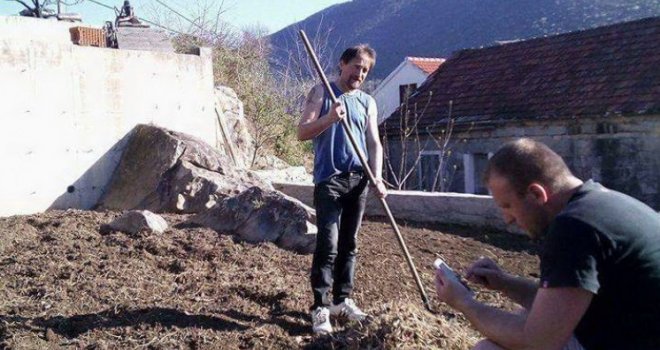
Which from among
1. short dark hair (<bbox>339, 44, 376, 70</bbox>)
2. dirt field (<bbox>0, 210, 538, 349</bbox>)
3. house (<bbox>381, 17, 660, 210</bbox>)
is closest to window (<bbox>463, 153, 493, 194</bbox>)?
house (<bbox>381, 17, 660, 210</bbox>)

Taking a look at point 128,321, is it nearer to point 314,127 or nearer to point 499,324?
point 314,127

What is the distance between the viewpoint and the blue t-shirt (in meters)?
4.32

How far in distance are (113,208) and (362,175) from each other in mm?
4416

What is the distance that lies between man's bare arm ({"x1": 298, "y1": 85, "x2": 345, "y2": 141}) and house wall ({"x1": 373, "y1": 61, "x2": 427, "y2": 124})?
81.7 feet

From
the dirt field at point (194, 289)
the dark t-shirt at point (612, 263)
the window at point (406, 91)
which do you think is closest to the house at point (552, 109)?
the window at point (406, 91)

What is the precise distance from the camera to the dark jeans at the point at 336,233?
427 centimetres

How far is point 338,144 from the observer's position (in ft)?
14.4

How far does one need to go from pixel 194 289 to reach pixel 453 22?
204ft

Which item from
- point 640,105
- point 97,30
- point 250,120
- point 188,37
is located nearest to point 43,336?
point 97,30

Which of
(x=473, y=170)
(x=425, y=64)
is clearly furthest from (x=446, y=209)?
(x=425, y=64)

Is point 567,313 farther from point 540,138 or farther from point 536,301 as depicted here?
point 540,138

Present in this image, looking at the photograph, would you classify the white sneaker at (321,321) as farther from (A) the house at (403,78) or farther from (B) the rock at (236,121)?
(A) the house at (403,78)

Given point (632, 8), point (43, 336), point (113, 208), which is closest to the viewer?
point (43, 336)

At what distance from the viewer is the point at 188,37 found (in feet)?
53.4
